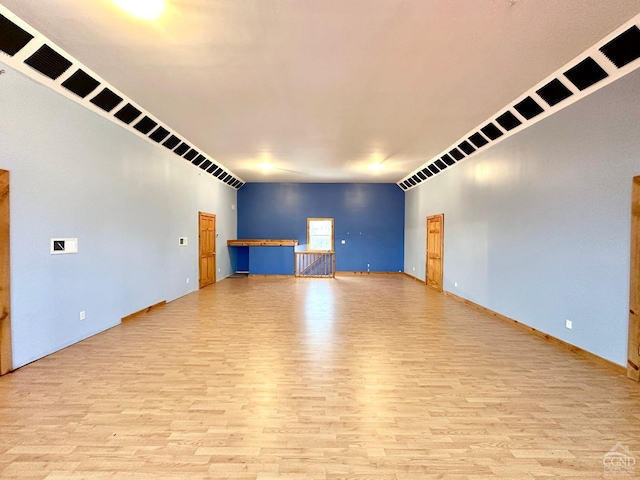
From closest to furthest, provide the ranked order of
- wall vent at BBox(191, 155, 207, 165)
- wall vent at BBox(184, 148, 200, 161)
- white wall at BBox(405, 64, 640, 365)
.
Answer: white wall at BBox(405, 64, 640, 365)
wall vent at BBox(184, 148, 200, 161)
wall vent at BBox(191, 155, 207, 165)

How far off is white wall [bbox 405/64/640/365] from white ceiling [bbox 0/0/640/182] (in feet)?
2.55

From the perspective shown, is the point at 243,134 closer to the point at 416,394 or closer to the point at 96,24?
the point at 96,24

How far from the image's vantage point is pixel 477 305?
20.7ft

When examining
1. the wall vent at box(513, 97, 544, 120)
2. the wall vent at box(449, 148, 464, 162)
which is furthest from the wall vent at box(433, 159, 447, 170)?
the wall vent at box(513, 97, 544, 120)

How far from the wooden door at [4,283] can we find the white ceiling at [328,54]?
1642mm

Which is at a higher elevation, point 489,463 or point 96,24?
point 96,24

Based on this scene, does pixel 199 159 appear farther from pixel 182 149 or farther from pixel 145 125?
pixel 145 125

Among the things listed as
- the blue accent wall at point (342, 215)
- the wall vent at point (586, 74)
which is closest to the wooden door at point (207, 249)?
the blue accent wall at point (342, 215)

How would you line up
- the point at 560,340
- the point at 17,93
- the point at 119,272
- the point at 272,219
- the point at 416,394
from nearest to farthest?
the point at 416,394 → the point at 17,93 → the point at 560,340 → the point at 119,272 → the point at 272,219

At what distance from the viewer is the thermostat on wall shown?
376 centimetres

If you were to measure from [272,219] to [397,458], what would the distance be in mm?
10518

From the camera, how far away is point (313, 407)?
2.62 metres

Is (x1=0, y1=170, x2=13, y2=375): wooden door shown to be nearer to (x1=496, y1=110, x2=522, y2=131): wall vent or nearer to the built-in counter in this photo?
(x1=496, y1=110, x2=522, y2=131): wall vent

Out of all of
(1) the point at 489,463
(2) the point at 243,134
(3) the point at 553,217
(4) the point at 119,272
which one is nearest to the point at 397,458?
(1) the point at 489,463
